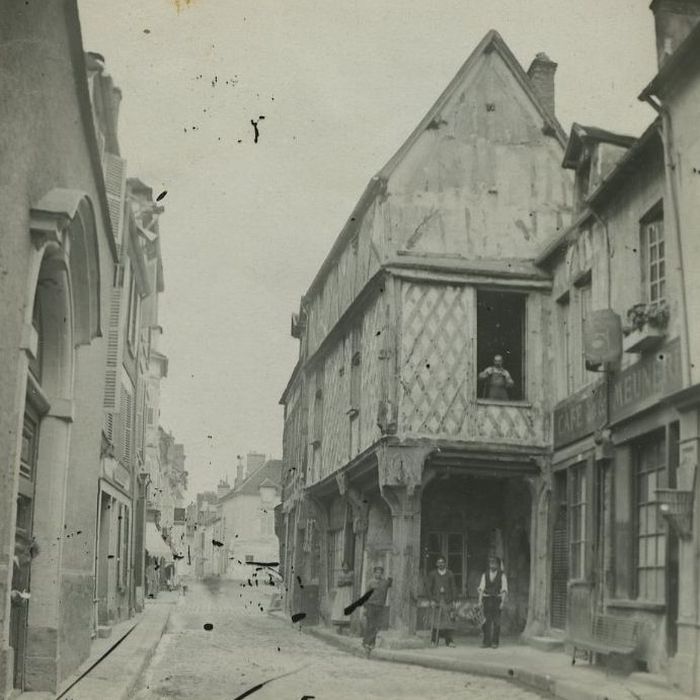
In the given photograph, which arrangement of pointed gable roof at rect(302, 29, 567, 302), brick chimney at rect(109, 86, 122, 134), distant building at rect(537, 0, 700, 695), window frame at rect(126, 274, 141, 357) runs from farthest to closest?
window frame at rect(126, 274, 141, 357) → pointed gable roof at rect(302, 29, 567, 302) → brick chimney at rect(109, 86, 122, 134) → distant building at rect(537, 0, 700, 695)

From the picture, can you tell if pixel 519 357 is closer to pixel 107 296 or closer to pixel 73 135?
pixel 107 296

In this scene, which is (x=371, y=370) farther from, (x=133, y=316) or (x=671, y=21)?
(x=671, y=21)

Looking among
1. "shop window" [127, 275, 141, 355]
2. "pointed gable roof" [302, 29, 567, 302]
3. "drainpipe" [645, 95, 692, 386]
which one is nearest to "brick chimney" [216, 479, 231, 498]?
"shop window" [127, 275, 141, 355]

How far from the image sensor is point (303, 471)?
26.3m

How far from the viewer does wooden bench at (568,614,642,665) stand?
10.9m

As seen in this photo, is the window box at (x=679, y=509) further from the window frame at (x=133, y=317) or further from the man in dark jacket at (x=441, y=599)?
the window frame at (x=133, y=317)

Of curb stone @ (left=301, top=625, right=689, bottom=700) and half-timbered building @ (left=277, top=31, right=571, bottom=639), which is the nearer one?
curb stone @ (left=301, top=625, right=689, bottom=700)

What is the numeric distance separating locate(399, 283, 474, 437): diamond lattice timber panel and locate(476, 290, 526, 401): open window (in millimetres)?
560

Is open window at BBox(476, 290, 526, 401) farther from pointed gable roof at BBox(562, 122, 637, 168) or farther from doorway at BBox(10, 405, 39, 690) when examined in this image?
doorway at BBox(10, 405, 39, 690)

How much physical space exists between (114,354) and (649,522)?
9.52 m

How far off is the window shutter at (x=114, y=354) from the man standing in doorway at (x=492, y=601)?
6364 millimetres

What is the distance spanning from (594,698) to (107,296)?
252 inches

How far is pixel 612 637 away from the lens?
11555mm

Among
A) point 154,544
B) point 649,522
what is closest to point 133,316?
point 649,522
